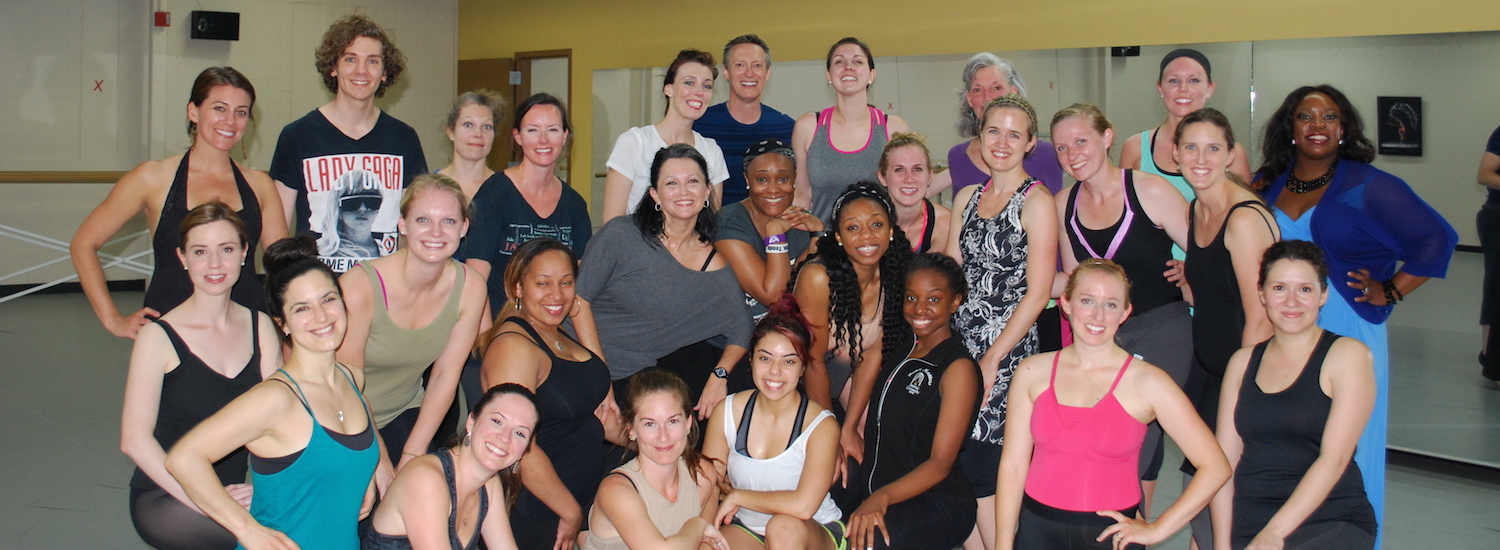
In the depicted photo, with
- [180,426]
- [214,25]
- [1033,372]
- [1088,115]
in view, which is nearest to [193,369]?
[180,426]

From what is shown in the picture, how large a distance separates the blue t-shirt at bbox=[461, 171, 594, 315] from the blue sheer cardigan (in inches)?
109

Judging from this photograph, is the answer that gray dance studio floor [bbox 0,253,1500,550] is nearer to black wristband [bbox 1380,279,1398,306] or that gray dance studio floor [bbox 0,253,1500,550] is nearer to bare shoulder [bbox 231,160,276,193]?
black wristband [bbox 1380,279,1398,306]

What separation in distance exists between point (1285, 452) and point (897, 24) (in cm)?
535

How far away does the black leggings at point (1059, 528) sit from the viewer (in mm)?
2869

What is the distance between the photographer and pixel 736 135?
4688 millimetres

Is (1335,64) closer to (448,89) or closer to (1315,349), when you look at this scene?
(1315,349)

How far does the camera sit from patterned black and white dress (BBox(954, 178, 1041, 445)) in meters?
3.51

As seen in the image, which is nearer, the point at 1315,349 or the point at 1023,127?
the point at 1315,349

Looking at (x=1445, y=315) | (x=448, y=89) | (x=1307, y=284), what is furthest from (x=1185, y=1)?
(x=448, y=89)

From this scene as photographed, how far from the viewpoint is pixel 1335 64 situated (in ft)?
18.1

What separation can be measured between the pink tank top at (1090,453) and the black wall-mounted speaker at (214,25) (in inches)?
360

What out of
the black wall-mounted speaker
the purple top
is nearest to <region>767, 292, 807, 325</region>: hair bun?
the purple top

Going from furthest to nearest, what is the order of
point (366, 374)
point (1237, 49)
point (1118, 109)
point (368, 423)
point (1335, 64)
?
point (1118, 109), point (1237, 49), point (1335, 64), point (366, 374), point (368, 423)

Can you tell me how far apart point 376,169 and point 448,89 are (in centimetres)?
778
